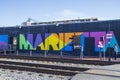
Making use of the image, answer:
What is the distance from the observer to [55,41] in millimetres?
41531

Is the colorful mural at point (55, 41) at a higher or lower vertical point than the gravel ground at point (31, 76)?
higher

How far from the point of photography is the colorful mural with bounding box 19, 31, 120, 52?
3699cm

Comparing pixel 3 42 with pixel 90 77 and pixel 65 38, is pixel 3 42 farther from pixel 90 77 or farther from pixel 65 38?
pixel 90 77

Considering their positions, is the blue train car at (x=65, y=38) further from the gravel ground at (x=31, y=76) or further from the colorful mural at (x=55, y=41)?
the gravel ground at (x=31, y=76)

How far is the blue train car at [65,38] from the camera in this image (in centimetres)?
3577

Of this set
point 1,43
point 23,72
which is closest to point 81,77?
point 23,72

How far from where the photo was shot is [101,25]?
36.6 meters

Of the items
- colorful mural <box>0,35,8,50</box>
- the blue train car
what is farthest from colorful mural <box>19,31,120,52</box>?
colorful mural <box>0,35,8,50</box>

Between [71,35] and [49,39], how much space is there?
3.87m

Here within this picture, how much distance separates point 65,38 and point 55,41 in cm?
182

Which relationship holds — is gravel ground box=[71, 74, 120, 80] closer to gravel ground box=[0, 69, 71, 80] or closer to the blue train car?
gravel ground box=[0, 69, 71, 80]

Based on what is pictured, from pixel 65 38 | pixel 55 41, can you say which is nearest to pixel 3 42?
pixel 55 41

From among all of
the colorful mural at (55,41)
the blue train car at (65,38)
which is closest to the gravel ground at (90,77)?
the blue train car at (65,38)

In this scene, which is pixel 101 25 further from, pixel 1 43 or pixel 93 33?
pixel 1 43
